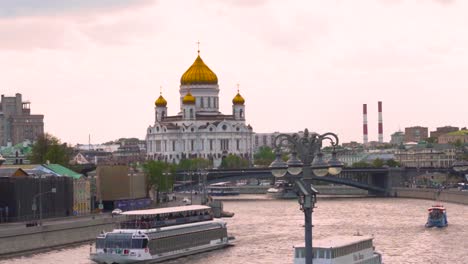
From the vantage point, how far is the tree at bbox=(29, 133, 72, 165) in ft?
Answer: 371

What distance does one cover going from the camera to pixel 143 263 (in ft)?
188

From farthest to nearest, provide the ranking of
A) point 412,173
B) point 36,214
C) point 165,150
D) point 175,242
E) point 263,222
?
point 165,150, point 412,173, point 263,222, point 36,214, point 175,242

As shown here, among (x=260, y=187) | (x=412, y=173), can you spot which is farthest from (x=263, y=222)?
(x=260, y=187)

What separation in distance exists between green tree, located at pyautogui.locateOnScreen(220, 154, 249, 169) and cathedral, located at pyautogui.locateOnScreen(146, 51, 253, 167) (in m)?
4.21

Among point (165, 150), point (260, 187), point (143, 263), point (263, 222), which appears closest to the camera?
point (143, 263)

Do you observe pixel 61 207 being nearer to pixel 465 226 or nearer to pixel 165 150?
pixel 465 226

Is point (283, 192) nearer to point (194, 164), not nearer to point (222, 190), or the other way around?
point (222, 190)

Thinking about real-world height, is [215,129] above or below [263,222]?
above

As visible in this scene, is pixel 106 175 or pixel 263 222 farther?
pixel 106 175

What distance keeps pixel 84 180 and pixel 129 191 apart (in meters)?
6.64

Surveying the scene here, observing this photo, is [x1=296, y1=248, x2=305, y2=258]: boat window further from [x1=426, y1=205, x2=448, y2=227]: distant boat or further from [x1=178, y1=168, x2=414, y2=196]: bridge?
[x1=178, y1=168, x2=414, y2=196]: bridge

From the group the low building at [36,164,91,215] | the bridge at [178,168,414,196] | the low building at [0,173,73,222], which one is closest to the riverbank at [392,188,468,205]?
the bridge at [178,168,414,196]

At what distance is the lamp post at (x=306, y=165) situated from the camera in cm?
2841

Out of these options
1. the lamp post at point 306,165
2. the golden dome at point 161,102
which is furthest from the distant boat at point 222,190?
the lamp post at point 306,165
